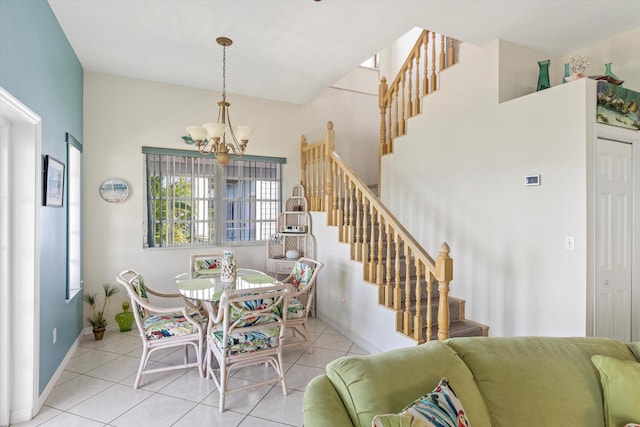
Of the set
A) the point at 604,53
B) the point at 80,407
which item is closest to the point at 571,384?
the point at 80,407

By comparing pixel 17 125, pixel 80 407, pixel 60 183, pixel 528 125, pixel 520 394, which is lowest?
pixel 80 407

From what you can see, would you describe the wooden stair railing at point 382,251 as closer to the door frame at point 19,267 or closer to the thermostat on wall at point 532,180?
the thermostat on wall at point 532,180

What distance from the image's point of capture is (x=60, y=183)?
2.89 m

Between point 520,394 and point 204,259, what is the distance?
3.33 metres

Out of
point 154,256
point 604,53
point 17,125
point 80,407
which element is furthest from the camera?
point 154,256

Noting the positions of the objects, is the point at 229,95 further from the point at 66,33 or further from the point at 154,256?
the point at 154,256

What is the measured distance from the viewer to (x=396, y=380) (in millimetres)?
1224

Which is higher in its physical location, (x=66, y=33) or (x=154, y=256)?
(x=66, y=33)

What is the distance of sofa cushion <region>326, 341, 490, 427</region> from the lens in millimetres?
1151

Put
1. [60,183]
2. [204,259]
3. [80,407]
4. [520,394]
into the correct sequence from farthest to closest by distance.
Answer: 1. [204,259]
2. [60,183]
3. [80,407]
4. [520,394]

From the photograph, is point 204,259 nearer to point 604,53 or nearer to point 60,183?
point 60,183

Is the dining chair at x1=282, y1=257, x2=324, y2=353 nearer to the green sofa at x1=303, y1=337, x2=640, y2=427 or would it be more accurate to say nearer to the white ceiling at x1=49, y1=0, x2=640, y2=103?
the green sofa at x1=303, y1=337, x2=640, y2=427

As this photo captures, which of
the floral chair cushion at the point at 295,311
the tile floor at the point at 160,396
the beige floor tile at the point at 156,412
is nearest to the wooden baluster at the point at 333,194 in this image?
the floral chair cushion at the point at 295,311

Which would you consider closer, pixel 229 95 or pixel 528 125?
pixel 528 125
